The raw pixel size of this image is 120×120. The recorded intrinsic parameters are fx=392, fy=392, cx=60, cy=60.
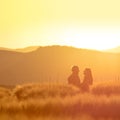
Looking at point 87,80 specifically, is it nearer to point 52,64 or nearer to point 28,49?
point 52,64

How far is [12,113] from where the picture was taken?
564 cm

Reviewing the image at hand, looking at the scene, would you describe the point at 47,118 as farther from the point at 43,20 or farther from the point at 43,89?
the point at 43,20

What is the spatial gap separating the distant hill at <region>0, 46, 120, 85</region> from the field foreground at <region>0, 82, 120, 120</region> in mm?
190

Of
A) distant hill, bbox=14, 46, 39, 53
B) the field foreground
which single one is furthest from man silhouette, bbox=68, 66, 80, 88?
distant hill, bbox=14, 46, 39, 53

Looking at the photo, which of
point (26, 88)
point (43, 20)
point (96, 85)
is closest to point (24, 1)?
point (43, 20)

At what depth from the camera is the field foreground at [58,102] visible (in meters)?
5.45

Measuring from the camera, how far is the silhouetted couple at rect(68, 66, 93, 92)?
709cm

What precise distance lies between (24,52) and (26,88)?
2.97ft

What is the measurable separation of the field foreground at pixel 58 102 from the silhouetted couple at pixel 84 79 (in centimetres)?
11

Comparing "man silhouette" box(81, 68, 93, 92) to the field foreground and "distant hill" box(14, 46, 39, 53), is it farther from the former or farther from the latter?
"distant hill" box(14, 46, 39, 53)

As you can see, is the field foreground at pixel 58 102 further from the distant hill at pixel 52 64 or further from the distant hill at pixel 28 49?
the distant hill at pixel 28 49

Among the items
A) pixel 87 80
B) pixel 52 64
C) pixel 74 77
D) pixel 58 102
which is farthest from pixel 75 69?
pixel 58 102

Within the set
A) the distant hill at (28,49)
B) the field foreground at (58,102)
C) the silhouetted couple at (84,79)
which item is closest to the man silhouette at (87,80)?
the silhouetted couple at (84,79)

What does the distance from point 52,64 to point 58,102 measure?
132cm
